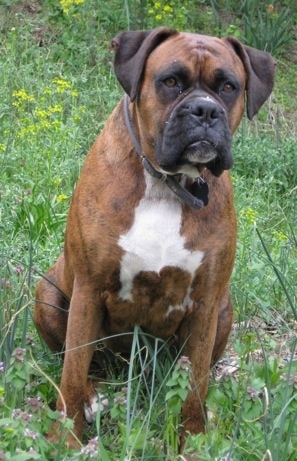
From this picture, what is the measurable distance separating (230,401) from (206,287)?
1.40ft

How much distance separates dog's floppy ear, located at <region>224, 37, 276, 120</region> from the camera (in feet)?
13.8

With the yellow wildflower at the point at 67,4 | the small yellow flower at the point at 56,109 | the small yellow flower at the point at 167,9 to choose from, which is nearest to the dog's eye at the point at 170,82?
the small yellow flower at the point at 56,109

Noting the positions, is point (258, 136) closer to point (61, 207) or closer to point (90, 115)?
point (90, 115)

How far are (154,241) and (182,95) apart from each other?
1.75 ft

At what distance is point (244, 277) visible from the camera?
5.29 meters

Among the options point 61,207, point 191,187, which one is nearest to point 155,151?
point 191,187

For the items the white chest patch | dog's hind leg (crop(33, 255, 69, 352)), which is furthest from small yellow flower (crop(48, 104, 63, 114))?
the white chest patch

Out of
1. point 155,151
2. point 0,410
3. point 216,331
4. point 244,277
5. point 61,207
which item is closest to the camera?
point 0,410

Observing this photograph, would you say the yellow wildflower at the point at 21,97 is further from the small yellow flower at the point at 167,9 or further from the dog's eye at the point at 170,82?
the dog's eye at the point at 170,82

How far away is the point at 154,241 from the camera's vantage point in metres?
4.03

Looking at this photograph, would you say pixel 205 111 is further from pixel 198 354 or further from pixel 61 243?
pixel 61 243

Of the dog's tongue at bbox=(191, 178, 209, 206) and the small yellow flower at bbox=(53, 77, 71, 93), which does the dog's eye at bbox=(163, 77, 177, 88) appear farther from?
the small yellow flower at bbox=(53, 77, 71, 93)

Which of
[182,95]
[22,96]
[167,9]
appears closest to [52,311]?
[182,95]

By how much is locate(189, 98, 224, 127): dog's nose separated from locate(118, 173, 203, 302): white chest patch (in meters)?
0.33
